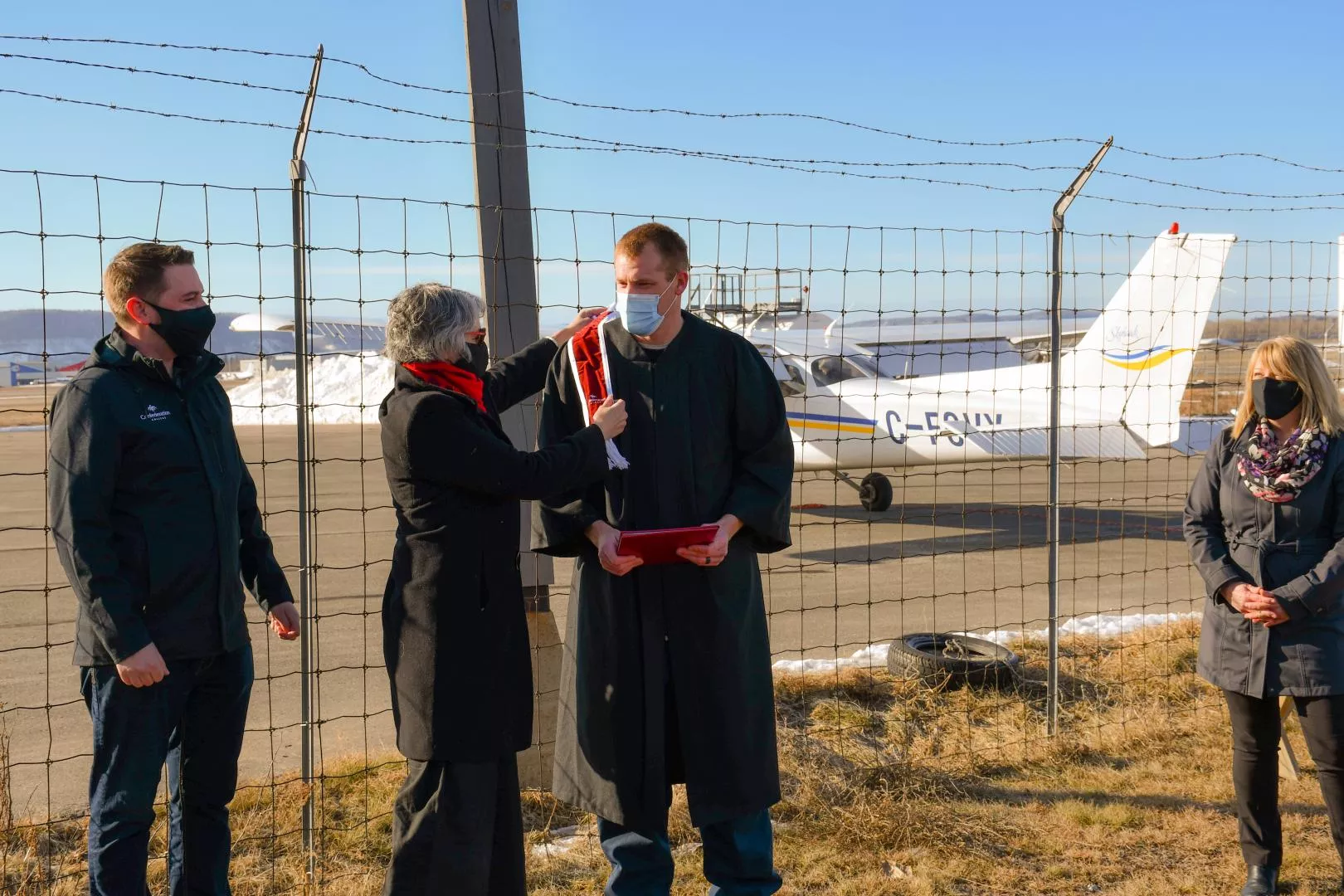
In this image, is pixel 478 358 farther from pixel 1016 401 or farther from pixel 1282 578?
pixel 1016 401

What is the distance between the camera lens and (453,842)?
268cm

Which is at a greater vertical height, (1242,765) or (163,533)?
(163,533)

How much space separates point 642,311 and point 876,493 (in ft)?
33.8

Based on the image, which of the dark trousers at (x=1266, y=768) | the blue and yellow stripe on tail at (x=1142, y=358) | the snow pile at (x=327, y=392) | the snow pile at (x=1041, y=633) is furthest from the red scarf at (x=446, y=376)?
the snow pile at (x=327, y=392)

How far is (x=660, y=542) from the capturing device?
108 inches

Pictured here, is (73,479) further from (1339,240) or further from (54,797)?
(1339,240)

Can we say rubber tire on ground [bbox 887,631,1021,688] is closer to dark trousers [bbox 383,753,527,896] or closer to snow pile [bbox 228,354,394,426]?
dark trousers [bbox 383,753,527,896]

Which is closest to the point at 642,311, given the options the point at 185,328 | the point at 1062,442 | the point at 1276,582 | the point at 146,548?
the point at 185,328

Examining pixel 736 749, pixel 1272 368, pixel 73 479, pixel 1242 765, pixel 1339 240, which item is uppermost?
pixel 1339 240

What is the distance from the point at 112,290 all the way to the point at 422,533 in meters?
0.94

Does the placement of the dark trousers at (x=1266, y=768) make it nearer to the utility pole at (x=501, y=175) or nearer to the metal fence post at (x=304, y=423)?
the utility pole at (x=501, y=175)

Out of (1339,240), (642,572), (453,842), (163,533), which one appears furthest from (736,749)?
(1339,240)

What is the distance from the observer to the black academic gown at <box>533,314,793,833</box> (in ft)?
9.45

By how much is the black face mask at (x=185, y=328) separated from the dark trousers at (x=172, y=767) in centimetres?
77
